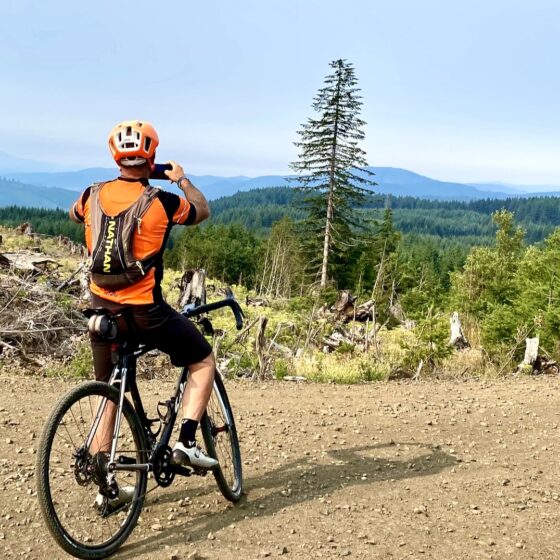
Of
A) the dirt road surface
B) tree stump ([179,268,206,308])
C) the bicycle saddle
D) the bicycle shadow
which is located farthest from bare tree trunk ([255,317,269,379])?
tree stump ([179,268,206,308])

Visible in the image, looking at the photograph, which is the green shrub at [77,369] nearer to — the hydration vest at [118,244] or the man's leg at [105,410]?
Answer: the man's leg at [105,410]

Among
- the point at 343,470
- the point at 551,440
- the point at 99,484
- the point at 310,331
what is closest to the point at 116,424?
the point at 99,484

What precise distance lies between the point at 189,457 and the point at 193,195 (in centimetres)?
161

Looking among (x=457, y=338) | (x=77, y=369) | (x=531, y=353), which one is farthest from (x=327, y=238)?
(x=77, y=369)

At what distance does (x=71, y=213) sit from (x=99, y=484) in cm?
158

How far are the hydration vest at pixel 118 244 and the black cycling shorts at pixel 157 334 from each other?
0.17 m

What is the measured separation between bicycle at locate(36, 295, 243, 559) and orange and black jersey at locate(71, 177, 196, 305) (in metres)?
0.20

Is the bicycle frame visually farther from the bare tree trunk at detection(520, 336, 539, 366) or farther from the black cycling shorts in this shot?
the bare tree trunk at detection(520, 336, 539, 366)

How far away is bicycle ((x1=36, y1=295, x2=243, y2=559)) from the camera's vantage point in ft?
10.5

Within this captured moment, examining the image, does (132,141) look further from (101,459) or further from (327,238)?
(327,238)

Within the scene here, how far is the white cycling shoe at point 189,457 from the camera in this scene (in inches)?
143

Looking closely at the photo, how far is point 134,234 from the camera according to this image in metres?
3.23

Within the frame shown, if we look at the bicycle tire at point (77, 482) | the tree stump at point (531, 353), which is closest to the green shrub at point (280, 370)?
the tree stump at point (531, 353)

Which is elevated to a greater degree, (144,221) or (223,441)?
(144,221)
